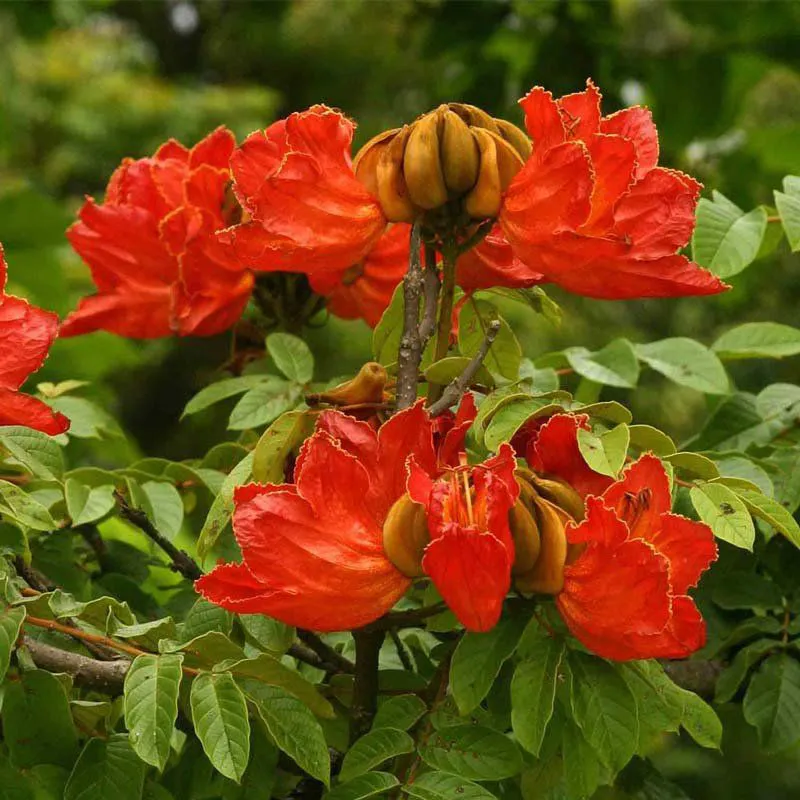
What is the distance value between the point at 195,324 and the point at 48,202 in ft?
8.70

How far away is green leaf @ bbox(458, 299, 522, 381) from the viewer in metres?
0.90

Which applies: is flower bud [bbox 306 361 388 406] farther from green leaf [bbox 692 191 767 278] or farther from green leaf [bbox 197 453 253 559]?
green leaf [bbox 692 191 767 278]

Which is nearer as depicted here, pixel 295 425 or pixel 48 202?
pixel 295 425

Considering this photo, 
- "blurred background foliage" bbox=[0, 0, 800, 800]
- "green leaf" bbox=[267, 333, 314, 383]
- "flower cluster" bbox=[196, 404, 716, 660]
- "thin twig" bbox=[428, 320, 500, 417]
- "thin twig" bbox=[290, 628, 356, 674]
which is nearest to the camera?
"flower cluster" bbox=[196, 404, 716, 660]

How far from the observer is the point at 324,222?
0.79m

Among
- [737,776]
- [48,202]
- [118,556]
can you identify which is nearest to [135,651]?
[118,556]

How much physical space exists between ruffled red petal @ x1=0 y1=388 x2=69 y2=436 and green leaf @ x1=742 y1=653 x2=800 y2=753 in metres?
0.50

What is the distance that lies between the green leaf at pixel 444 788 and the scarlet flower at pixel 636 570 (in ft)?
0.33

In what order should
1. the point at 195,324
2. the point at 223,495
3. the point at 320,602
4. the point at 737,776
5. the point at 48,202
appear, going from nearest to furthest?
1. the point at 320,602
2. the point at 223,495
3. the point at 195,324
4. the point at 48,202
5. the point at 737,776

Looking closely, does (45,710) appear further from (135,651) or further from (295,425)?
(295,425)

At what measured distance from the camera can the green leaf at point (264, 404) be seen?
945 millimetres

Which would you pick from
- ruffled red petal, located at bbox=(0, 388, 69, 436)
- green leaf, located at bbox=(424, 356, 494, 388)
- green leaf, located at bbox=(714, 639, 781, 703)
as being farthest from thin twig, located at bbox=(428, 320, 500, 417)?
green leaf, located at bbox=(714, 639, 781, 703)

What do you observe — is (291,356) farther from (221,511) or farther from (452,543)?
(452,543)

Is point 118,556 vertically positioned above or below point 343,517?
below
